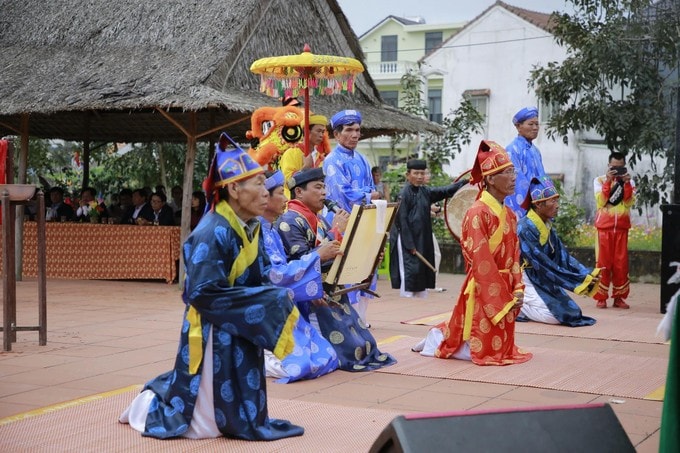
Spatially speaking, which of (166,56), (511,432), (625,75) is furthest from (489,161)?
(166,56)

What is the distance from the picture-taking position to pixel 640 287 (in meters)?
13.2

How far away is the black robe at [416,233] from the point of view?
35.9 feet

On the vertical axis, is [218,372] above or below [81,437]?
above

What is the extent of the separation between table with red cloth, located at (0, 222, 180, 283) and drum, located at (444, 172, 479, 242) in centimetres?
484

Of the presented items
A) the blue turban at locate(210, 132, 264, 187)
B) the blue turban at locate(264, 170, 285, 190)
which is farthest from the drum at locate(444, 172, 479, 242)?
the blue turban at locate(210, 132, 264, 187)

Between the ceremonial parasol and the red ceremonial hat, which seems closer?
the red ceremonial hat

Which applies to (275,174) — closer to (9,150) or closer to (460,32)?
(9,150)

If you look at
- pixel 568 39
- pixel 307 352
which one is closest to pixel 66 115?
pixel 568 39

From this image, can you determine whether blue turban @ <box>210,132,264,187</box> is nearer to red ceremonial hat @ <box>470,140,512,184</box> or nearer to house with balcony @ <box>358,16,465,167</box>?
red ceremonial hat @ <box>470,140,512,184</box>

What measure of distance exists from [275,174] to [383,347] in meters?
2.31

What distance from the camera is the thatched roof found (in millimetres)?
12195

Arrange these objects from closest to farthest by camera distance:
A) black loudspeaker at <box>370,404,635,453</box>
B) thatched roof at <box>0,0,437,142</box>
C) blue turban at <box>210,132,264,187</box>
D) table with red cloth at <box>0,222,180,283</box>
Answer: black loudspeaker at <box>370,404,635,453</box>, blue turban at <box>210,132,264,187</box>, thatched roof at <box>0,0,437,142</box>, table with red cloth at <box>0,222,180,283</box>

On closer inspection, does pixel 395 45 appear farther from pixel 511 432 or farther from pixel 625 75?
pixel 511 432

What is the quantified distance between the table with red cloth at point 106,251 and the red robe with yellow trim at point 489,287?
6.82 meters
